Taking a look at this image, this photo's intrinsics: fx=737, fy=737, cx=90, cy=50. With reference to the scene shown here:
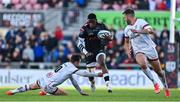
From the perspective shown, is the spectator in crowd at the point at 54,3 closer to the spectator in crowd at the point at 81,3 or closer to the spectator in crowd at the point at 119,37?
the spectator in crowd at the point at 81,3

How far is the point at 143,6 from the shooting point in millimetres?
34250

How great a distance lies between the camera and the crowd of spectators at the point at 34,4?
35188 millimetres

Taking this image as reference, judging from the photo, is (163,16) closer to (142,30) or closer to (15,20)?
(15,20)

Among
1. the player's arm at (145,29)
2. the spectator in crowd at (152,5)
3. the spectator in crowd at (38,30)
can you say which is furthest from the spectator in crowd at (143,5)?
the player's arm at (145,29)

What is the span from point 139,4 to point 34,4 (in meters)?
5.10

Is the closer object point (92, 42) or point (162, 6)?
point (92, 42)

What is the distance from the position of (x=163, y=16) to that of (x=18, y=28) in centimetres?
668

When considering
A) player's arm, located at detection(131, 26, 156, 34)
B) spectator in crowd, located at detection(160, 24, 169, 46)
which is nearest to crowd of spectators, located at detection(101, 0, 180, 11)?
spectator in crowd, located at detection(160, 24, 169, 46)

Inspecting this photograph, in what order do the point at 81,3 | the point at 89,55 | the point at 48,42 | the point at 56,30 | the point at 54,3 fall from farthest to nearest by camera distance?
the point at 54,3
the point at 81,3
the point at 56,30
the point at 48,42
the point at 89,55

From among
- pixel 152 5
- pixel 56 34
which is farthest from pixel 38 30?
pixel 152 5

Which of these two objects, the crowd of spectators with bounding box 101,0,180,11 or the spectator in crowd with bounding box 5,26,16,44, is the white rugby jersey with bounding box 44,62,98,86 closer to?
the spectator in crowd with bounding box 5,26,16,44

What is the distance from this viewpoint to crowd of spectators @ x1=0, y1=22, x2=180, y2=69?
31.8 metres

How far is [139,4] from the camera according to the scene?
1353 inches

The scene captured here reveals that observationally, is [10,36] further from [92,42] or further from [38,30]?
[92,42]
